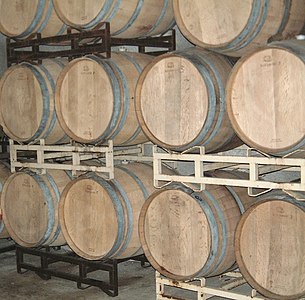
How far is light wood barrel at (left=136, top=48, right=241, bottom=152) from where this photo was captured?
216 inches

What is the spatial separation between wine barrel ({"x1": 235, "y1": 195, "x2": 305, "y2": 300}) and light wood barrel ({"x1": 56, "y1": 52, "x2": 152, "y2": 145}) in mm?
1758

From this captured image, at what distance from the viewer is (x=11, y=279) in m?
7.51

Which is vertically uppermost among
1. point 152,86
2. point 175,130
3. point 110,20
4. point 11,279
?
point 110,20

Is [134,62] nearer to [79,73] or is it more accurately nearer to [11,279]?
[79,73]

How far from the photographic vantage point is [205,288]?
5.91m

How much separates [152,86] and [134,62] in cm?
96

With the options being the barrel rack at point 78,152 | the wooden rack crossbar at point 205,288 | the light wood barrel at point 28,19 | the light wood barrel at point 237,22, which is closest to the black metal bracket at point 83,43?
the barrel rack at point 78,152

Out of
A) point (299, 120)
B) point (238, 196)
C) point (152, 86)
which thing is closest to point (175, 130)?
point (152, 86)

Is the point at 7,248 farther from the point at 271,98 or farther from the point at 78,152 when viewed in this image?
the point at 271,98

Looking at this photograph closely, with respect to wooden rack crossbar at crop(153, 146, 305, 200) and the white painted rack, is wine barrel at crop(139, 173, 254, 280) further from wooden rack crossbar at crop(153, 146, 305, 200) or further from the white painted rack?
the white painted rack

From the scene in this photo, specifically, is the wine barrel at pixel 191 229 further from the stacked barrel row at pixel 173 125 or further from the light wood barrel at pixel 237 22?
the light wood barrel at pixel 237 22

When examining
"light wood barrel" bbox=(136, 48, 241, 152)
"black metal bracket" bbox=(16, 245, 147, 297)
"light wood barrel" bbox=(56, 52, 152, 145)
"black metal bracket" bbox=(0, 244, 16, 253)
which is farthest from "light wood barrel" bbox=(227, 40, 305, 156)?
"black metal bracket" bbox=(0, 244, 16, 253)

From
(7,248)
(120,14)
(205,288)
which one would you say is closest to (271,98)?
(205,288)

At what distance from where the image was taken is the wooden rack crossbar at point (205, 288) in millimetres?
5705
